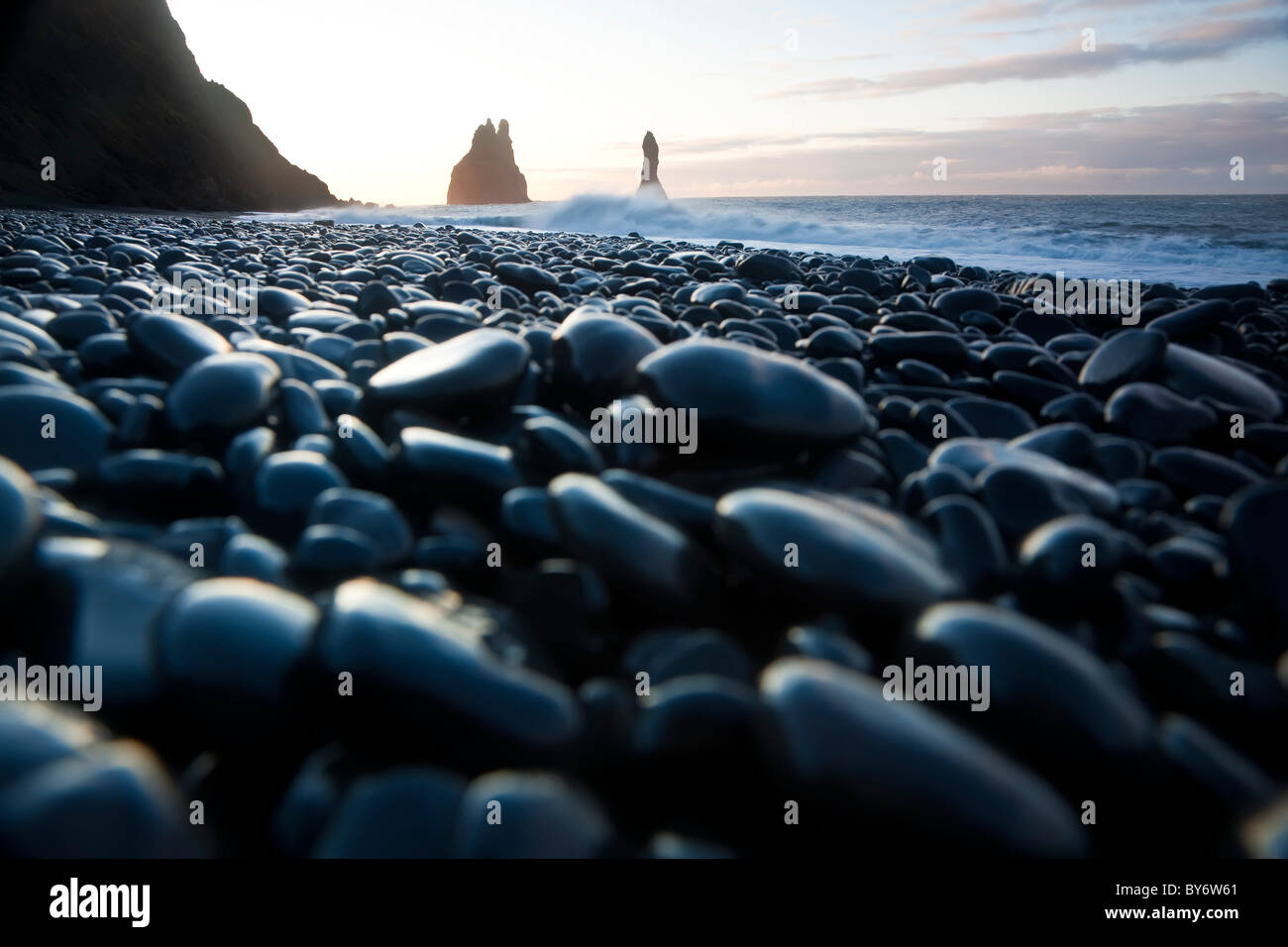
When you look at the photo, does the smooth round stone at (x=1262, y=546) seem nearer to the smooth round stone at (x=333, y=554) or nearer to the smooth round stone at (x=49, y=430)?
the smooth round stone at (x=333, y=554)

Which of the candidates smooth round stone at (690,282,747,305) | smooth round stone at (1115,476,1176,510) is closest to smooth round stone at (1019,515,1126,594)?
smooth round stone at (1115,476,1176,510)

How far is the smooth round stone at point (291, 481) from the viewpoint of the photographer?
1.46m

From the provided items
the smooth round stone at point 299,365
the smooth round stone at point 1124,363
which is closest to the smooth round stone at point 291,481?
the smooth round stone at point 299,365

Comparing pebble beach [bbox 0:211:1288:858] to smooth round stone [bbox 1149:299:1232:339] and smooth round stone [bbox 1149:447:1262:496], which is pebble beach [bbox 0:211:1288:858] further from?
smooth round stone [bbox 1149:299:1232:339]

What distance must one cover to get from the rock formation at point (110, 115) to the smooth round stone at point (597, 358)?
1899 cm

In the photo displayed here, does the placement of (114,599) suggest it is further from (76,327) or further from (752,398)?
(76,327)

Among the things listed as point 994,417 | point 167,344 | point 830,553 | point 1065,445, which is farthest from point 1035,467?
point 167,344

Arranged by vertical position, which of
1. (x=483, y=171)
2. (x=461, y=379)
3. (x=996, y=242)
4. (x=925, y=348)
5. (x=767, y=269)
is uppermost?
(x=483, y=171)

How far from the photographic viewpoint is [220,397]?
1.75m

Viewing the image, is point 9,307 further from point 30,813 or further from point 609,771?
point 609,771

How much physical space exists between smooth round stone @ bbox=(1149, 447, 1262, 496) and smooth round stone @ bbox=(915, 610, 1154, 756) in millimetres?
939

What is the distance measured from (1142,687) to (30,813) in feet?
4.68

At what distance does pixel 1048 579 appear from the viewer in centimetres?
123

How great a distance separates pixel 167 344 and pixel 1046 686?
2227 mm
